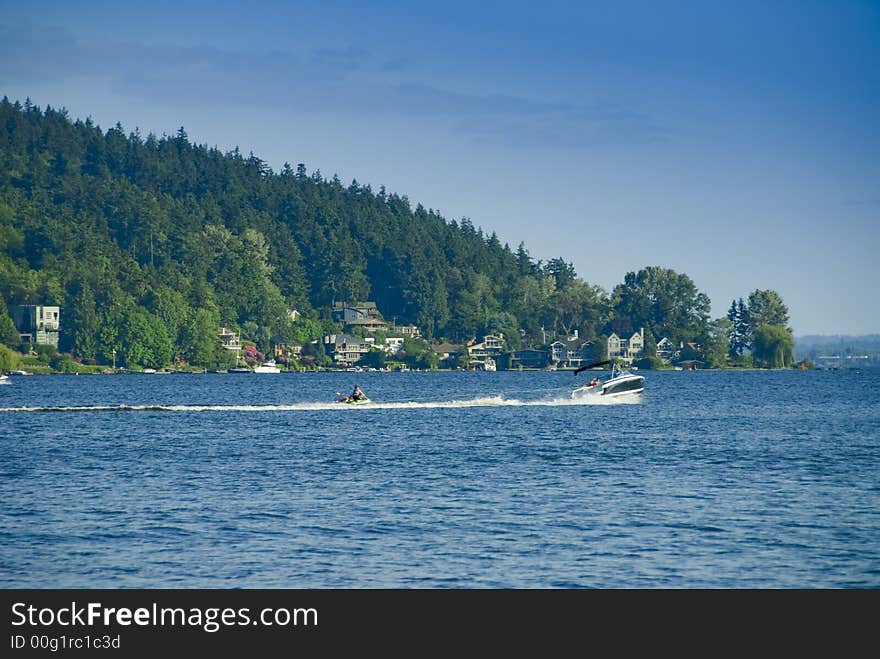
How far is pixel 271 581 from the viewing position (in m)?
31.5

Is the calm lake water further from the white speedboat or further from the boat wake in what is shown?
the white speedboat

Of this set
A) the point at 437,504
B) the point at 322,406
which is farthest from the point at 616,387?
the point at 437,504

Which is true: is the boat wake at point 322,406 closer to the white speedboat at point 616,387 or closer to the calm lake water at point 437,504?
→ the white speedboat at point 616,387

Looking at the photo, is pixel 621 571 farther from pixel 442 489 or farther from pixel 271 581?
pixel 442 489

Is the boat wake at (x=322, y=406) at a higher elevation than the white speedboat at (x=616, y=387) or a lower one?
lower

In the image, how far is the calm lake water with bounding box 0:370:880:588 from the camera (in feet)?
108

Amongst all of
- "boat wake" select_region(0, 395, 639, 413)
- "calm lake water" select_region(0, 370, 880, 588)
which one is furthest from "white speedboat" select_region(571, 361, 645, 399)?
"calm lake water" select_region(0, 370, 880, 588)

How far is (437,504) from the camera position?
44.9 metres

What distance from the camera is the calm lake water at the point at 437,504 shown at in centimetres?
3294

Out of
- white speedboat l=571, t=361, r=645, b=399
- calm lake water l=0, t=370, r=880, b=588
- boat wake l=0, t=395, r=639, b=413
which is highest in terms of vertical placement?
white speedboat l=571, t=361, r=645, b=399

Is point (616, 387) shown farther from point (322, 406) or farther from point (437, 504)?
point (437, 504)

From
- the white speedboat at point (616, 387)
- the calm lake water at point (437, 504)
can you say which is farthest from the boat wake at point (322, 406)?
the calm lake water at point (437, 504)
